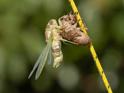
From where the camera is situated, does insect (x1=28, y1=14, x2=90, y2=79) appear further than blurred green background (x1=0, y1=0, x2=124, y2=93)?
No

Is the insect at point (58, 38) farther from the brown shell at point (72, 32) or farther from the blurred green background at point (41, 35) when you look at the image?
the blurred green background at point (41, 35)

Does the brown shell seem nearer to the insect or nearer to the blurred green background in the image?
the insect

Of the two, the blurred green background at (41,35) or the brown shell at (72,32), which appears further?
the blurred green background at (41,35)

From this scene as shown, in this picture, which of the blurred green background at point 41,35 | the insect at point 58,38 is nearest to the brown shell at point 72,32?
the insect at point 58,38

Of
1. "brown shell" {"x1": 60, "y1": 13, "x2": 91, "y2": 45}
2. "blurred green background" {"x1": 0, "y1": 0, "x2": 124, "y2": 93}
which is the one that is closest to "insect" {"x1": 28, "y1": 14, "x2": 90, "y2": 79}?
"brown shell" {"x1": 60, "y1": 13, "x2": 91, "y2": 45}

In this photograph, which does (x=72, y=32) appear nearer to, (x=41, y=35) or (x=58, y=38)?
(x=58, y=38)

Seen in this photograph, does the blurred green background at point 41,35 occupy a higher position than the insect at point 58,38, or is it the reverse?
the insect at point 58,38

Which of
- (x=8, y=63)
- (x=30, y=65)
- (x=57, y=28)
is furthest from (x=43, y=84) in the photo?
(x=57, y=28)

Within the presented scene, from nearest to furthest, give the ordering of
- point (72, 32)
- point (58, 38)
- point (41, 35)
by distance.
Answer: point (72, 32) < point (58, 38) < point (41, 35)

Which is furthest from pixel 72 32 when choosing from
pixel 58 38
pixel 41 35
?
pixel 41 35
